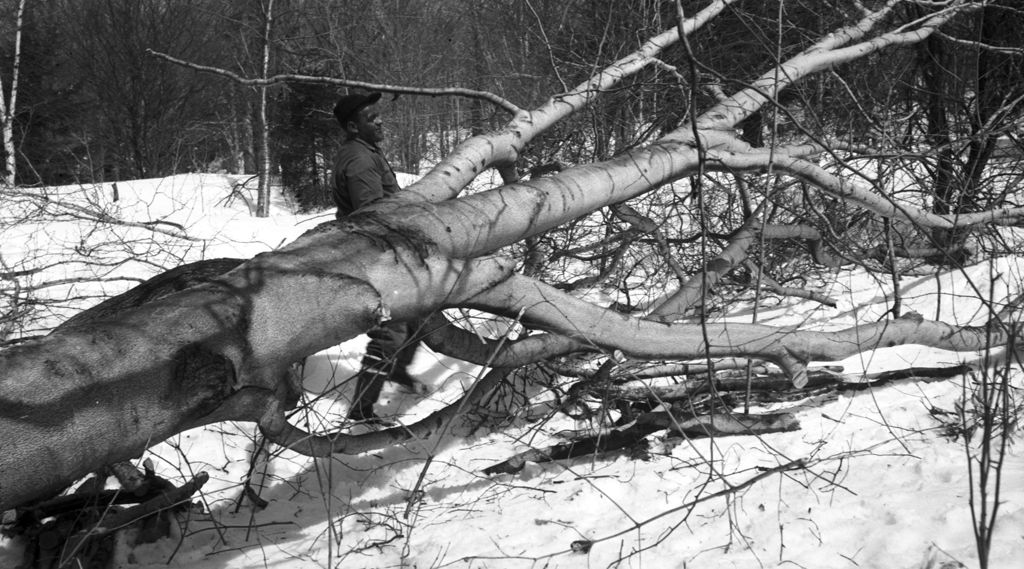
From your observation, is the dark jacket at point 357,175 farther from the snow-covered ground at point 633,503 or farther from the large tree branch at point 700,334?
the large tree branch at point 700,334

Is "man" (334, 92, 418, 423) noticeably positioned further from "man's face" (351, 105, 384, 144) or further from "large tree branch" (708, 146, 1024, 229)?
"large tree branch" (708, 146, 1024, 229)

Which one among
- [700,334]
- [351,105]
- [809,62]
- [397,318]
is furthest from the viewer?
[809,62]

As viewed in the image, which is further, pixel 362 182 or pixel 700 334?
pixel 362 182

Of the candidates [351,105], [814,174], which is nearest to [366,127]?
[351,105]

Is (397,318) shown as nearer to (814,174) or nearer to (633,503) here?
(633,503)

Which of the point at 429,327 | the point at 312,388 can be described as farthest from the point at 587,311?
the point at 312,388

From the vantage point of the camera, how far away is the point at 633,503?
2.84m

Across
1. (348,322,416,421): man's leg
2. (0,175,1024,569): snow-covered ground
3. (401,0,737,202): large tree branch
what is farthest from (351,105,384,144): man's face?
(0,175,1024,569): snow-covered ground

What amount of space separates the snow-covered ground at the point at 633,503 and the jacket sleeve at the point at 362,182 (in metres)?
1.18

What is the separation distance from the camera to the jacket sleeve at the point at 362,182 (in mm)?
3684

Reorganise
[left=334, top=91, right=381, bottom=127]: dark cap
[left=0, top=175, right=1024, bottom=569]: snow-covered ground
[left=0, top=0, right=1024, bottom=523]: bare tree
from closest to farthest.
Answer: [left=0, top=0, right=1024, bottom=523]: bare tree, [left=0, top=175, right=1024, bottom=569]: snow-covered ground, [left=334, top=91, right=381, bottom=127]: dark cap

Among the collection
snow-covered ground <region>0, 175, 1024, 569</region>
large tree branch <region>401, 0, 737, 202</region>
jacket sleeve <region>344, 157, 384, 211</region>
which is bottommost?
snow-covered ground <region>0, 175, 1024, 569</region>

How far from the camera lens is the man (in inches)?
145

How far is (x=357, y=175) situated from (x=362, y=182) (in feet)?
0.15
